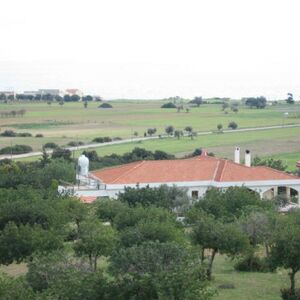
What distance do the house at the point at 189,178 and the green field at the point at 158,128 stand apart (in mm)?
21605

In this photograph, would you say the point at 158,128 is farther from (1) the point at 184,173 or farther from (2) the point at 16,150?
(1) the point at 184,173

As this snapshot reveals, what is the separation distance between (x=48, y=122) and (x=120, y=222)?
357ft

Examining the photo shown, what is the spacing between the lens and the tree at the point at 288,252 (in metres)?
24.3

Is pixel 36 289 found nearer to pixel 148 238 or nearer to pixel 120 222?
pixel 148 238

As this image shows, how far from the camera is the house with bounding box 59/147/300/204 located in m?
49.2

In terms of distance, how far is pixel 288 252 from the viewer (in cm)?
2448

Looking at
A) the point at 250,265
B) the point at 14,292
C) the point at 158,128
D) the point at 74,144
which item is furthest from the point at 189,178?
the point at 158,128

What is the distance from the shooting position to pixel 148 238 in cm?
2666

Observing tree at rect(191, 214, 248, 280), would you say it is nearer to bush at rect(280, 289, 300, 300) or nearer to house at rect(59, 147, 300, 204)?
bush at rect(280, 289, 300, 300)

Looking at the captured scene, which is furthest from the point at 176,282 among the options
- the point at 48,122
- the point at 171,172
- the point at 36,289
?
the point at 48,122

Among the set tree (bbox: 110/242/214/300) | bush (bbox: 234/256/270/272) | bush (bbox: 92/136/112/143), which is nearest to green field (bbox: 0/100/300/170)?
bush (bbox: 92/136/112/143)

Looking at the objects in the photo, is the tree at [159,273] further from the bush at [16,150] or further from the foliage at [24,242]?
the bush at [16,150]

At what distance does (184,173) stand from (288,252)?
2689 centimetres

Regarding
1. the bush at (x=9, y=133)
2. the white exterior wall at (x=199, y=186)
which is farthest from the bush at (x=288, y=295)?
the bush at (x=9, y=133)
